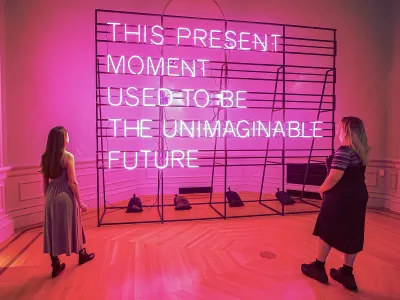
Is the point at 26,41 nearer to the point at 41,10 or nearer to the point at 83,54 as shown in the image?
the point at 41,10

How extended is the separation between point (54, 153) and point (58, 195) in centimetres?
40

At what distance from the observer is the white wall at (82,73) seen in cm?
415

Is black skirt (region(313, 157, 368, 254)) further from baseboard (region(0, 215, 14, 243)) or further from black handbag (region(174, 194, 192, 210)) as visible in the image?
baseboard (region(0, 215, 14, 243))

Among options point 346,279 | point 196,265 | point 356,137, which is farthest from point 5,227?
point 356,137

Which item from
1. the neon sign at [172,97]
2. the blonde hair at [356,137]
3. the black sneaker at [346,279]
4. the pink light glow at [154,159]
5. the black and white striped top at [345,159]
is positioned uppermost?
the neon sign at [172,97]

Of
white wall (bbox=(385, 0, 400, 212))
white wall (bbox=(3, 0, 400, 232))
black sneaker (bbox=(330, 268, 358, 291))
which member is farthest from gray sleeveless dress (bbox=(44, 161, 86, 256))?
white wall (bbox=(385, 0, 400, 212))

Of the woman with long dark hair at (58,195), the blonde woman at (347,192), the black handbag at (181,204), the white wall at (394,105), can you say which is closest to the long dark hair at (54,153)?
the woman with long dark hair at (58,195)

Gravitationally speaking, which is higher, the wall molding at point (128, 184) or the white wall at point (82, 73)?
the white wall at point (82, 73)

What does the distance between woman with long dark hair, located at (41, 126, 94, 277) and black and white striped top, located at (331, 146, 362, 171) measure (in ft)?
7.82

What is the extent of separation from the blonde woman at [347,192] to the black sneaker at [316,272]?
0.72 ft

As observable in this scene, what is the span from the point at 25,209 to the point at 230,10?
5.71 metres

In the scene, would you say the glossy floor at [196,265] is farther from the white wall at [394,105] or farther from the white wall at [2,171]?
the white wall at [394,105]

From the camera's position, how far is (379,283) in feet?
8.79

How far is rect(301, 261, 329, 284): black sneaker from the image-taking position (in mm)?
2650
